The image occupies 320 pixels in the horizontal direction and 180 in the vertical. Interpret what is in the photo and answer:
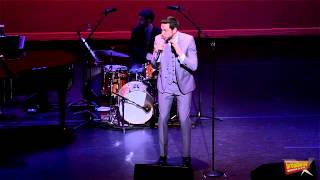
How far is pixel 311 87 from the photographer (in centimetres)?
1210

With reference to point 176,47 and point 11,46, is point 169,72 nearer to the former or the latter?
point 176,47

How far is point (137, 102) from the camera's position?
29.6 feet

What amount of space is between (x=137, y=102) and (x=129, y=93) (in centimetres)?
20

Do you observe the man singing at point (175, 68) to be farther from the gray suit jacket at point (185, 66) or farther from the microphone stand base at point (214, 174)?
the microphone stand base at point (214, 174)

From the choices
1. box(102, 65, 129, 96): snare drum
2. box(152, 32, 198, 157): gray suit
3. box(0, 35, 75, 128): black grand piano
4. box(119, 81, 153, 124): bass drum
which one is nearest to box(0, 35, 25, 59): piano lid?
box(0, 35, 75, 128): black grand piano

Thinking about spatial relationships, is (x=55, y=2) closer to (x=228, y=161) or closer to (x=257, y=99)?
(x=257, y=99)

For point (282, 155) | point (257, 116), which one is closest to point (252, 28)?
point (257, 116)

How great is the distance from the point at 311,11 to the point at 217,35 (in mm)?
2912

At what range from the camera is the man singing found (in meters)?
6.68

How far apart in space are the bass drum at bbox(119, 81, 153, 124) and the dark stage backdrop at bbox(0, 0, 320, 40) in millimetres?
7886

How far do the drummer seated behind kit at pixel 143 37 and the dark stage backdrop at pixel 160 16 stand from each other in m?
5.67

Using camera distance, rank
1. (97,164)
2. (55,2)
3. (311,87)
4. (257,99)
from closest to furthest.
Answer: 1. (97,164)
2. (257,99)
3. (311,87)
4. (55,2)

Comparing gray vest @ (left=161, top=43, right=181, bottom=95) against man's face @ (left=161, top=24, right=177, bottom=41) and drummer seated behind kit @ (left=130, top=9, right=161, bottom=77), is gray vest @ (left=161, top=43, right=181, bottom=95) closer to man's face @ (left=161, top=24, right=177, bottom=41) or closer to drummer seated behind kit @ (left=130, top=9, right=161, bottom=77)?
man's face @ (left=161, top=24, right=177, bottom=41)

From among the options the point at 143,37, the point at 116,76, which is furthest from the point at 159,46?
the point at 143,37
